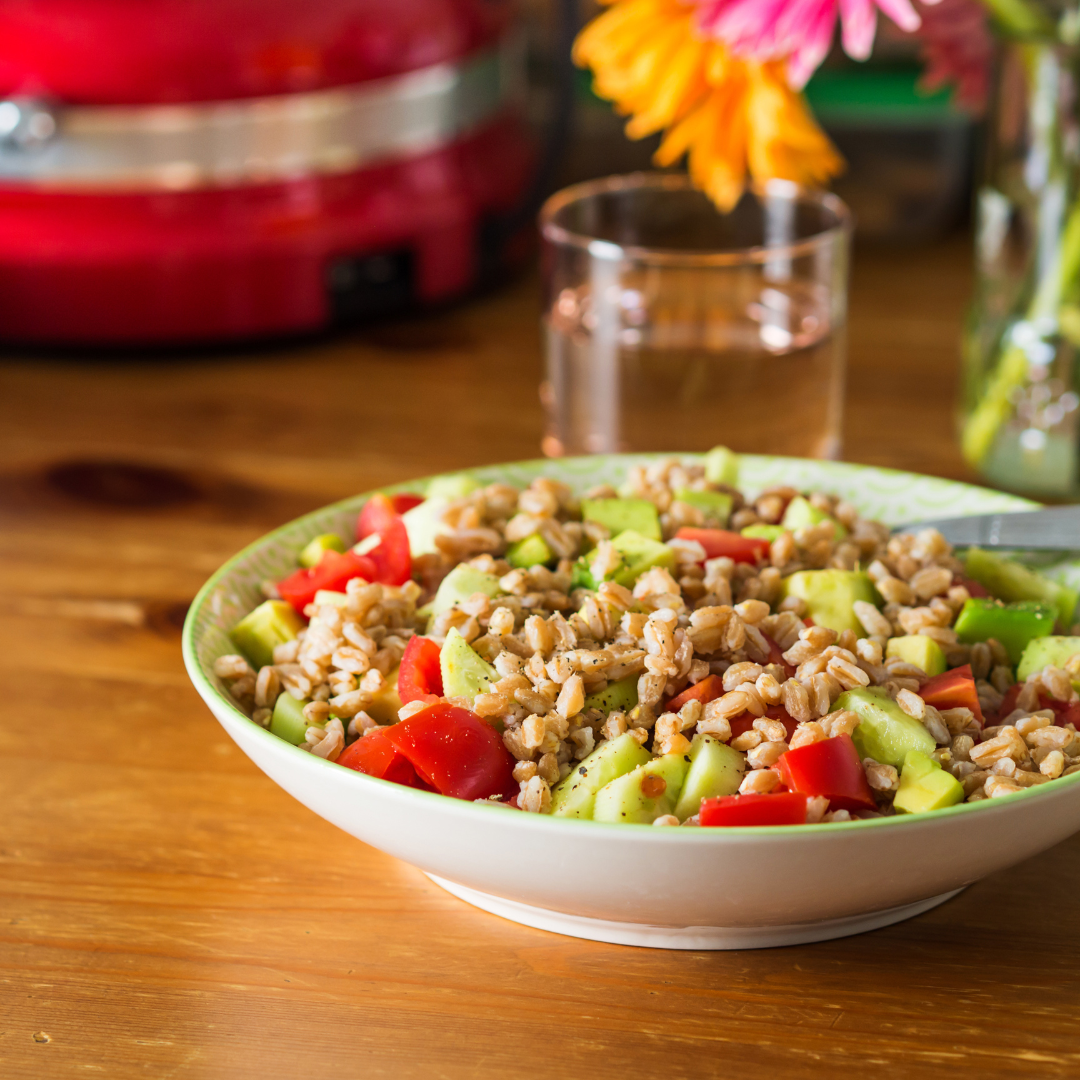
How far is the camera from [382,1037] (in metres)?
0.63

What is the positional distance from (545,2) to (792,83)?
48.4 inches

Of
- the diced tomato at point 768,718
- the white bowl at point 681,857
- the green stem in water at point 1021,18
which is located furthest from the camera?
the green stem in water at point 1021,18

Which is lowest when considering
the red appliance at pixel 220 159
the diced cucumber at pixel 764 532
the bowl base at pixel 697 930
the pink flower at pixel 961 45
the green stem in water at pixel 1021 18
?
the bowl base at pixel 697 930

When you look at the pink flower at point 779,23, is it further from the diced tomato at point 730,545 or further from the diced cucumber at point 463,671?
the diced cucumber at point 463,671

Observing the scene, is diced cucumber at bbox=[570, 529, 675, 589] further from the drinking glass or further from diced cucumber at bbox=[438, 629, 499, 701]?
the drinking glass

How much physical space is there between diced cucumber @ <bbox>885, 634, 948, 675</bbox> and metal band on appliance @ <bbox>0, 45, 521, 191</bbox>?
87cm

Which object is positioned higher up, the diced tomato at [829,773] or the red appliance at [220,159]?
the red appliance at [220,159]

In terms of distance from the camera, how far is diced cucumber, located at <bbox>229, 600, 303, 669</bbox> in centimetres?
76

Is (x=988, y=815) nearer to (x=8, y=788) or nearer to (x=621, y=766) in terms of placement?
(x=621, y=766)

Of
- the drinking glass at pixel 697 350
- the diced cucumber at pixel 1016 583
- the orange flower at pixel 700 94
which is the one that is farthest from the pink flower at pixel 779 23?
the diced cucumber at pixel 1016 583

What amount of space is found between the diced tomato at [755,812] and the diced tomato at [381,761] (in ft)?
0.44

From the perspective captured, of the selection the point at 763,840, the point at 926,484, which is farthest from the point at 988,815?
the point at 926,484

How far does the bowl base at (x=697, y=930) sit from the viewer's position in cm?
66

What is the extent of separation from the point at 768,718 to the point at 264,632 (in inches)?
10.7
